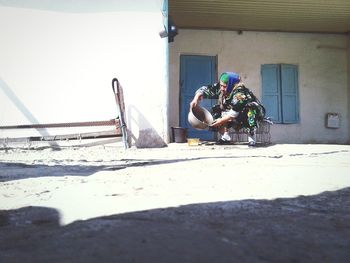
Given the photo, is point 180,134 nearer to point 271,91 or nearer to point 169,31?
point 169,31

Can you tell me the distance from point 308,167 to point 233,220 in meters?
2.14

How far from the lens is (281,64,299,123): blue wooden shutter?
923cm

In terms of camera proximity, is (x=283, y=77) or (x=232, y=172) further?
(x=283, y=77)

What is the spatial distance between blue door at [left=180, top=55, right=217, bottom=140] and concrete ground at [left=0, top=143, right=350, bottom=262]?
560 cm

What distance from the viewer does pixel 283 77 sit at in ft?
30.3

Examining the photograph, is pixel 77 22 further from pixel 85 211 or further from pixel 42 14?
pixel 85 211

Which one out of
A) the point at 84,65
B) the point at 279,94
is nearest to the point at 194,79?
the point at 279,94

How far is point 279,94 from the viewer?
9.25 metres

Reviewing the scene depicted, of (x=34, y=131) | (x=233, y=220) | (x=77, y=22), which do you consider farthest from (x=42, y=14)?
(x=233, y=220)

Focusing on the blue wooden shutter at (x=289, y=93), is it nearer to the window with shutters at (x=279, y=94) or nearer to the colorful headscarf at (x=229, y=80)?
the window with shutters at (x=279, y=94)

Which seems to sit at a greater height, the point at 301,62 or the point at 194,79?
the point at 301,62

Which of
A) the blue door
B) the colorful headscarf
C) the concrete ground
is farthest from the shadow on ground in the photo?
the blue door

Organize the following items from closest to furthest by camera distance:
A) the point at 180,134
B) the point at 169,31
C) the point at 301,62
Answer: the point at 169,31 → the point at 180,134 → the point at 301,62

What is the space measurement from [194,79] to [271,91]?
2128 millimetres
